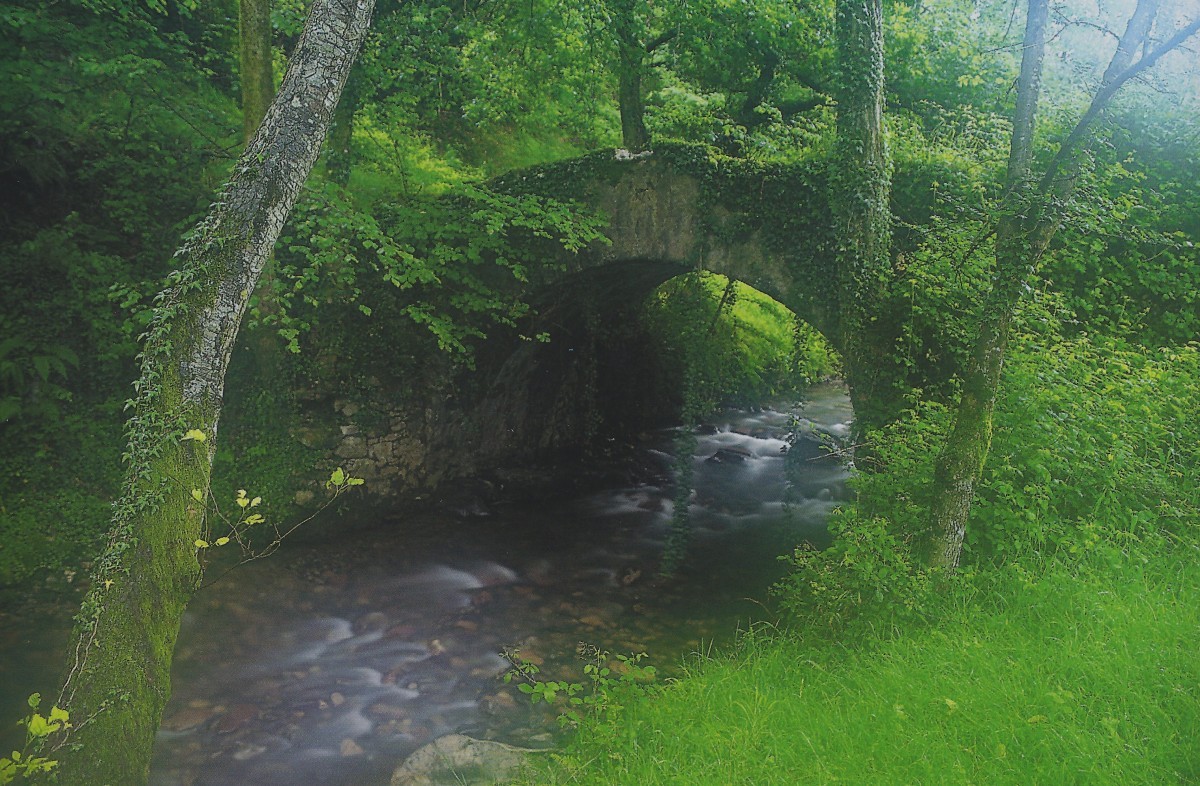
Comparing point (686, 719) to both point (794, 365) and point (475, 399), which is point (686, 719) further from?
point (475, 399)

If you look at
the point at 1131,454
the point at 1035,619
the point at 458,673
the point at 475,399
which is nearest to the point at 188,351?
the point at 458,673

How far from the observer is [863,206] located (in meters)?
6.55

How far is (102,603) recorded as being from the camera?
305 cm

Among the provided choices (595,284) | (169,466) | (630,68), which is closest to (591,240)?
(595,284)

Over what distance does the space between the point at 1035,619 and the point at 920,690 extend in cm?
100

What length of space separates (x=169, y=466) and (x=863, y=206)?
573 cm

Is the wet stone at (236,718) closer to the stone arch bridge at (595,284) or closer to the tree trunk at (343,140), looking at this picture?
the stone arch bridge at (595,284)

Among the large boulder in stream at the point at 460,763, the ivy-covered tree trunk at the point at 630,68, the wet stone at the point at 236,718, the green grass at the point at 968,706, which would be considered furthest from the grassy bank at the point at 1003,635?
the ivy-covered tree trunk at the point at 630,68

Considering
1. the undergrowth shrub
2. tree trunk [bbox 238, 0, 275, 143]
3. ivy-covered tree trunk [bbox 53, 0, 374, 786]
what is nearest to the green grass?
the undergrowth shrub

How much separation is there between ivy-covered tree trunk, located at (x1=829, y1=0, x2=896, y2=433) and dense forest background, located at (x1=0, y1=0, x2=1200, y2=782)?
15cm

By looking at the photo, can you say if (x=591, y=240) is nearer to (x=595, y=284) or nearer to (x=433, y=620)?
(x=595, y=284)

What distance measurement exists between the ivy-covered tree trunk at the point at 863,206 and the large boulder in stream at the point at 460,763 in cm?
414

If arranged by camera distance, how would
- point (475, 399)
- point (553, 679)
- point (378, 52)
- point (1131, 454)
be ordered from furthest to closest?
point (475, 399) < point (378, 52) < point (553, 679) < point (1131, 454)

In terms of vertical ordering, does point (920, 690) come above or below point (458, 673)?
above
